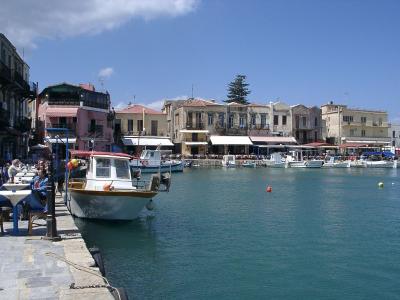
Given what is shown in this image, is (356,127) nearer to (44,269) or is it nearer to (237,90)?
(237,90)

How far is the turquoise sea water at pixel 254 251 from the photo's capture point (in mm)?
11969

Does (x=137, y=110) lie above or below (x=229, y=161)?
above

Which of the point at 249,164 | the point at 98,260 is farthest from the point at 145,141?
the point at 98,260

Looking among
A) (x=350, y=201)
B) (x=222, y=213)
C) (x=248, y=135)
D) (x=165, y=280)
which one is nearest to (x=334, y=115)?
(x=248, y=135)

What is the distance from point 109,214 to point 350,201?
649 inches

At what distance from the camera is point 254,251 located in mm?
15688

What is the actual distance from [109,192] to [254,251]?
6.26 metres

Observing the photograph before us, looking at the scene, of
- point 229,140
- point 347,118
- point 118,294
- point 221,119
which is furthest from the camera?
point 347,118

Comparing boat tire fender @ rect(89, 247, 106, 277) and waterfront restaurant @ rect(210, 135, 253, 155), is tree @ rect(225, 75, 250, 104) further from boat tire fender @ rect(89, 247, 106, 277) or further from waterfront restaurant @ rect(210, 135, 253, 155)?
boat tire fender @ rect(89, 247, 106, 277)

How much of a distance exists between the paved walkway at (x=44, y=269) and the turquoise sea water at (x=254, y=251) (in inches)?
62.8

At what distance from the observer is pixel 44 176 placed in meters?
19.0

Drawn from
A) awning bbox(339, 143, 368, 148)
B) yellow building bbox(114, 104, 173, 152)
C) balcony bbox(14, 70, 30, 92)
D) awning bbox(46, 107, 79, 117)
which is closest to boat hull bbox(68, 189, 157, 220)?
balcony bbox(14, 70, 30, 92)

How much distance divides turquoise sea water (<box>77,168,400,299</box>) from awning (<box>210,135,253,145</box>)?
153 ft

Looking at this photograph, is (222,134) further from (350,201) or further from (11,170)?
(11,170)
